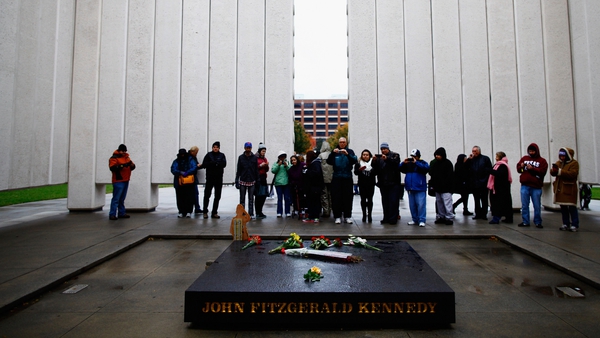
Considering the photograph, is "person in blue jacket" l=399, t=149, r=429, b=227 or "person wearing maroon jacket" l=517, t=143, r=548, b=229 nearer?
"person wearing maroon jacket" l=517, t=143, r=548, b=229

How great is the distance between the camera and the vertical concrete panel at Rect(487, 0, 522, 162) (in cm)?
1167

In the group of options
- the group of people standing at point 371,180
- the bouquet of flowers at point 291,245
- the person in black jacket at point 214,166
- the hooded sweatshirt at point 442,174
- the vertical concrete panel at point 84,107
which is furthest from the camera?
the vertical concrete panel at point 84,107

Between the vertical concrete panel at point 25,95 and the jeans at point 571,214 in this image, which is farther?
the vertical concrete panel at point 25,95

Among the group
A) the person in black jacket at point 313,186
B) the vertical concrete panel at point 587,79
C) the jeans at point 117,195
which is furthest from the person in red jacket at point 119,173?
the vertical concrete panel at point 587,79

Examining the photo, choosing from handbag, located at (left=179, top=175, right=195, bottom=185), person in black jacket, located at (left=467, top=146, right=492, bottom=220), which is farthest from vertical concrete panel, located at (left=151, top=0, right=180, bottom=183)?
person in black jacket, located at (left=467, top=146, right=492, bottom=220)

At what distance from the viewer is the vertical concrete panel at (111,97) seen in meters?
12.0

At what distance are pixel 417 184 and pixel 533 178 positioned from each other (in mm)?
2572

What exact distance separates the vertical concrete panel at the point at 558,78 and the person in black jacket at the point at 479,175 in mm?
2862

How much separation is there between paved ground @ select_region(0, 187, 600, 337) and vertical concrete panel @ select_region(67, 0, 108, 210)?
1804 millimetres

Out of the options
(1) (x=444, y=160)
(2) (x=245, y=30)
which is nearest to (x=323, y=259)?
(1) (x=444, y=160)

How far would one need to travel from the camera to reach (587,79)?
35.6 feet

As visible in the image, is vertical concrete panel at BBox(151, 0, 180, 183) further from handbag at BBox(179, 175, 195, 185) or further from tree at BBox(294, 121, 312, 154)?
tree at BBox(294, 121, 312, 154)

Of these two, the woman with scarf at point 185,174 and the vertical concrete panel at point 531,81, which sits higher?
the vertical concrete panel at point 531,81

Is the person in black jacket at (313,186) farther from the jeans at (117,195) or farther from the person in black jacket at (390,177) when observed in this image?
the jeans at (117,195)
